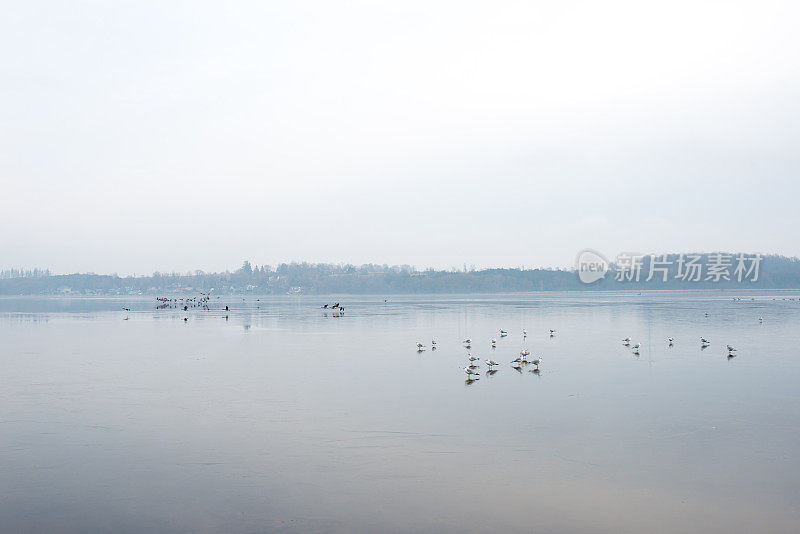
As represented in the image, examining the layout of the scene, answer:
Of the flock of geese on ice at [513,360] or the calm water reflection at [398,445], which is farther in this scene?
the flock of geese on ice at [513,360]

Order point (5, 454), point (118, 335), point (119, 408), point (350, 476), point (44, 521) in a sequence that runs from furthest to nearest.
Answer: point (118, 335) → point (119, 408) → point (5, 454) → point (350, 476) → point (44, 521)

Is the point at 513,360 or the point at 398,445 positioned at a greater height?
the point at 513,360

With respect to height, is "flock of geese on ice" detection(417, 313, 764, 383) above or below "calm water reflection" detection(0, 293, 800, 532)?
above

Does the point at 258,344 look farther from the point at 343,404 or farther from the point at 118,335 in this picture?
the point at 343,404

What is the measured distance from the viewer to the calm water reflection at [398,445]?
25.0 feet

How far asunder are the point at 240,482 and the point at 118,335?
88.9 feet

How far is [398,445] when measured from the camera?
1065 centimetres

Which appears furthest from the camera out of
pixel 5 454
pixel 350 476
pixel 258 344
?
pixel 258 344

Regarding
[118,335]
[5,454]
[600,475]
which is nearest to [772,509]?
[600,475]

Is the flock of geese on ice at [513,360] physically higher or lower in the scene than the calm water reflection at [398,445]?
higher

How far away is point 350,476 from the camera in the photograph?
29.3ft

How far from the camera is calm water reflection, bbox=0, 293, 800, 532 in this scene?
7609 millimetres

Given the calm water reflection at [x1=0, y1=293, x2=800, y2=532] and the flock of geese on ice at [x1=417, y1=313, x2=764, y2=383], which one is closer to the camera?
the calm water reflection at [x1=0, y1=293, x2=800, y2=532]

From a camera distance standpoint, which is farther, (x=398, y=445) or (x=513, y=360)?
(x=513, y=360)
